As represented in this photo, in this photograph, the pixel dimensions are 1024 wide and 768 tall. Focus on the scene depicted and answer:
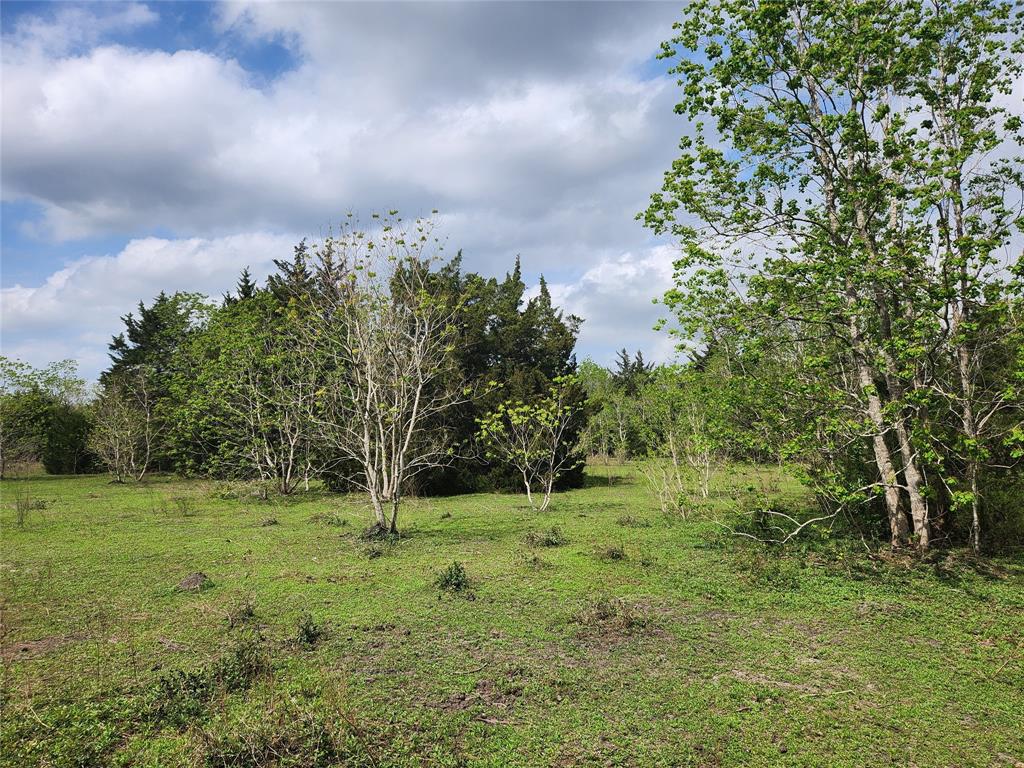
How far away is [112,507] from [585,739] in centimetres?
1695

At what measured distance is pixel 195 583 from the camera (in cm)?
779

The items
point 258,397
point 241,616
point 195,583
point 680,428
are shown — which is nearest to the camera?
point 241,616

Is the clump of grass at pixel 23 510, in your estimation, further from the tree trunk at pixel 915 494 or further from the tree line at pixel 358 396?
the tree trunk at pixel 915 494

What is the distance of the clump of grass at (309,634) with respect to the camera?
18.7 ft

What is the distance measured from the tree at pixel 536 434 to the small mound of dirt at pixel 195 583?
296 inches

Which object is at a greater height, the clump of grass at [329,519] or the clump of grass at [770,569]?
the clump of grass at [329,519]

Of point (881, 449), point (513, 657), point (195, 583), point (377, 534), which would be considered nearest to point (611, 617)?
point (513, 657)

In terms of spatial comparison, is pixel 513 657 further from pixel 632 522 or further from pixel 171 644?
pixel 632 522

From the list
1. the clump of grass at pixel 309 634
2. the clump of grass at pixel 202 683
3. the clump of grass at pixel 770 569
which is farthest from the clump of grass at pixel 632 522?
the clump of grass at pixel 202 683

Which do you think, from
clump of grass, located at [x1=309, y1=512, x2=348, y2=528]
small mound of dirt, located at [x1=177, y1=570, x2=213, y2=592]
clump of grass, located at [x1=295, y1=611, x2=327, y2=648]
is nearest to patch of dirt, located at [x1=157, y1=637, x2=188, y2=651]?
clump of grass, located at [x1=295, y1=611, x2=327, y2=648]

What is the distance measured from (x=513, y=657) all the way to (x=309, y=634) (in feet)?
6.90

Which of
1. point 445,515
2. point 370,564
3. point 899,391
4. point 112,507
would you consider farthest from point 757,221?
point 112,507

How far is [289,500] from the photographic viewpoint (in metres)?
18.4

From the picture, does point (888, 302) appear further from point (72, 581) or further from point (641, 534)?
point (72, 581)
